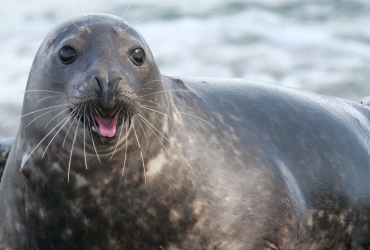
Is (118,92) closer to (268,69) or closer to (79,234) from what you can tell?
(79,234)

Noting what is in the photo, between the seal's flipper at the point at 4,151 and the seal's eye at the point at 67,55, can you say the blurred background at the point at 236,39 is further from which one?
the seal's eye at the point at 67,55

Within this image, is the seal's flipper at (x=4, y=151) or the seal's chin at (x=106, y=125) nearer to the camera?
the seal's chin at (x=106, y=125)

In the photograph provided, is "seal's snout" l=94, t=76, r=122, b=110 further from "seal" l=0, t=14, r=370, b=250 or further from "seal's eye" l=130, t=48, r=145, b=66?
"seal's eye" l=130, t=48, r=145, b=66

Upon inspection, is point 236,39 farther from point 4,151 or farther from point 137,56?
point 137,56

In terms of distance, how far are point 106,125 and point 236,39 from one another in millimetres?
10554

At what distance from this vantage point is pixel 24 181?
477 cm

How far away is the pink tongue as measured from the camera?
4.12 metres

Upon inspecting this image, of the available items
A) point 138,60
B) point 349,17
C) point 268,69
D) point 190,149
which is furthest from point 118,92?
point 349,17

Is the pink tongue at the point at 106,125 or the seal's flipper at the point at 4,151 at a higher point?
the pink tongue at the point at 106,125

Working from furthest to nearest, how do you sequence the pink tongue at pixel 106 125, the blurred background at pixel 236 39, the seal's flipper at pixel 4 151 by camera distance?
the blurred background at pixel 236 39 → the seal's flipper at pixel 4 151 → the pink tongue at pixel 106 125

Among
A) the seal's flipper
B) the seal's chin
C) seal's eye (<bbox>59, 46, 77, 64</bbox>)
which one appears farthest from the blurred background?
the seal's chin

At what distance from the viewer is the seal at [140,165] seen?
4338 millimetres

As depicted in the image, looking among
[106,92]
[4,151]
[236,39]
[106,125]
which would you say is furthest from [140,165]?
[236,39]

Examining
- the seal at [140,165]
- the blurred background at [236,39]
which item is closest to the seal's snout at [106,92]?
the seal at [140,165]
